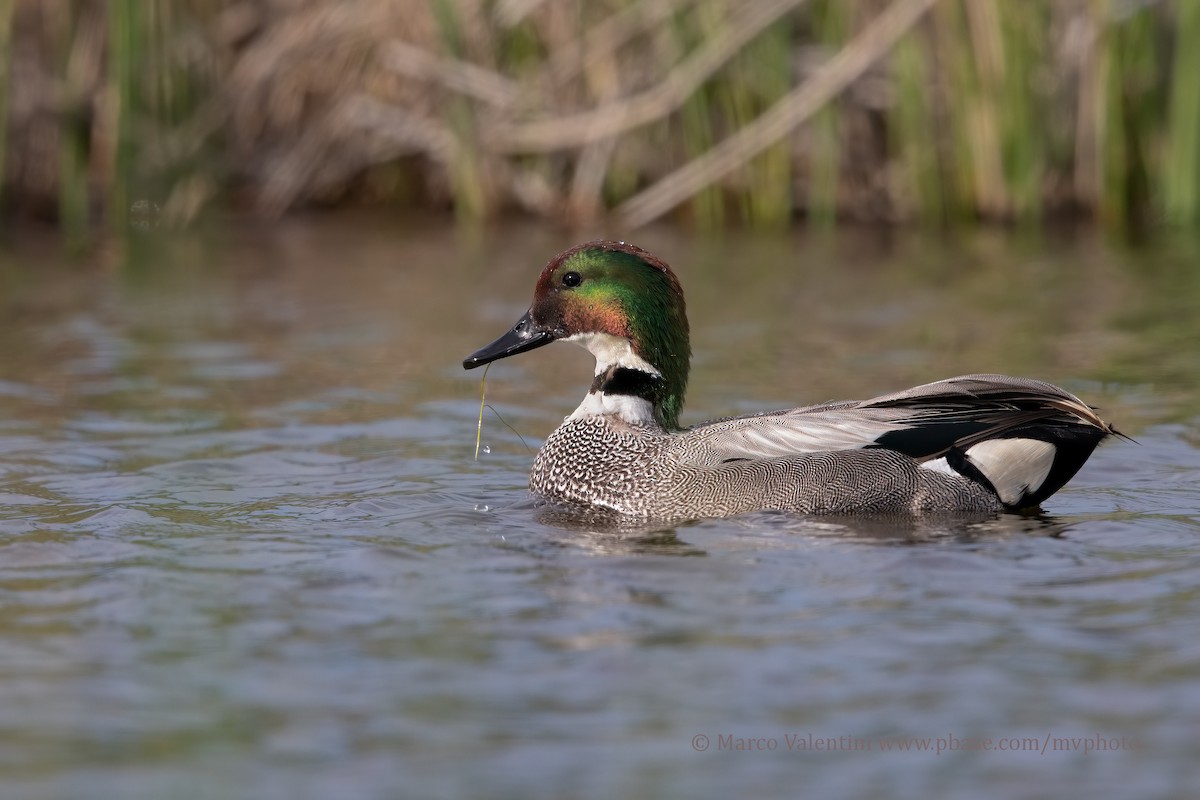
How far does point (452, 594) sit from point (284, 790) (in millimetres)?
1408

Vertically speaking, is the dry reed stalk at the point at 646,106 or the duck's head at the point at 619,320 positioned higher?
the dry reed stalk at the point at 646,106

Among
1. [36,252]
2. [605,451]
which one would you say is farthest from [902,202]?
[605,451]

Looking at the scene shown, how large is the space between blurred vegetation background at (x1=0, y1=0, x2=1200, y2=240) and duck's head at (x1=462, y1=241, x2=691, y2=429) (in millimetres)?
4918

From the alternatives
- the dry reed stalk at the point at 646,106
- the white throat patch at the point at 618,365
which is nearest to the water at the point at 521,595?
the white throat patch at the point at 618,365

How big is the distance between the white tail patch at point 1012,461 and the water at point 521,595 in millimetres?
155

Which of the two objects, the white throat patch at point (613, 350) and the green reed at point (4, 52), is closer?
the white throat patch at point (613, 350)

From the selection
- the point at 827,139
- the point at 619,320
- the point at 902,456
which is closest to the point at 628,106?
the point at 827,139

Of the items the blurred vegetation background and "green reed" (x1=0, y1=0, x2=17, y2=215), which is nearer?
"green reed" (x1=0, y1=0, x2=17, y2=215)

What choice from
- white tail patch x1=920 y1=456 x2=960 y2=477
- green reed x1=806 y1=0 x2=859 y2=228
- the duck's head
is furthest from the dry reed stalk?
white tail patch x1=920 y1=456 x2=960 y2=477

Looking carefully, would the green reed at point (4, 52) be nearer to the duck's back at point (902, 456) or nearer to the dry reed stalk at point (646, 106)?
the dry reed stalk at point (646, 106)

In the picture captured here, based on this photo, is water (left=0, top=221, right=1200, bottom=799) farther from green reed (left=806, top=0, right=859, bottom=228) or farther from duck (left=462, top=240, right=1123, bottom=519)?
green reed (left=806, top=0, right=859, bottom=228)

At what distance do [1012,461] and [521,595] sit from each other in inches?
72.0

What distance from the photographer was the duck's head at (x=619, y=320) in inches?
255

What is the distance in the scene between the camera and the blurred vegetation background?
435 inches
